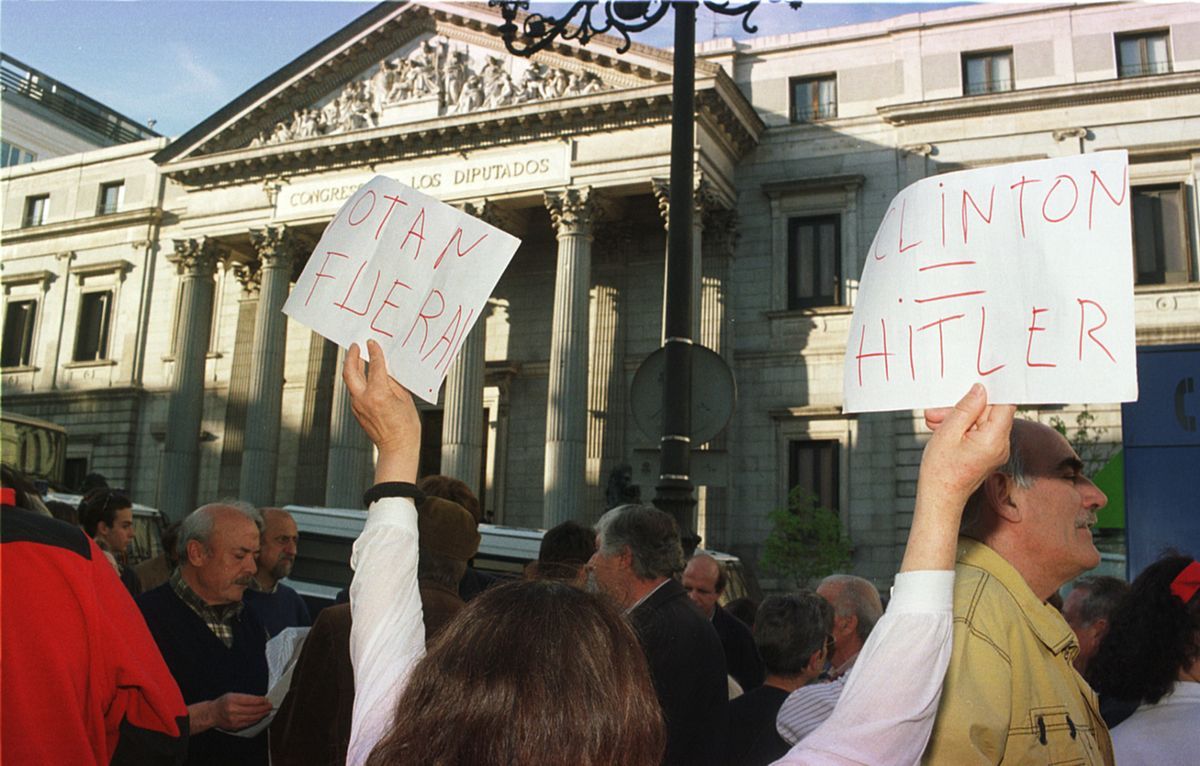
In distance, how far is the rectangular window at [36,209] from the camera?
121ft

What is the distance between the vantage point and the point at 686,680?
3.85 metres

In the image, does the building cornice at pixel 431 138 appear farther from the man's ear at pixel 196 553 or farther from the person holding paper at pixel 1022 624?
the person holding paper at pixel 1022 624

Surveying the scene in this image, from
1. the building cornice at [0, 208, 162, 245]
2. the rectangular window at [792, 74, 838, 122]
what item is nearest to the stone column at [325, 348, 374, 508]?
the building cornice at [0, 208, 162, 245]

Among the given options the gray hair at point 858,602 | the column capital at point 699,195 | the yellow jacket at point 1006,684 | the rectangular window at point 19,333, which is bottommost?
the gray hair at point 858,602

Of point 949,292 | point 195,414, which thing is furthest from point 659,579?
→ point 195,414

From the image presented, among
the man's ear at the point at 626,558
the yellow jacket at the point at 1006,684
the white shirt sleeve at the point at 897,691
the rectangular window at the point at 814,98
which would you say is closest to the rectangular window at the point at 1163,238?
the rectangular window at the point at 814,98

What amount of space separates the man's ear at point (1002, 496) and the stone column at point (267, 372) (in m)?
25.1

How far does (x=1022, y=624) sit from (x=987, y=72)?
25.2 m

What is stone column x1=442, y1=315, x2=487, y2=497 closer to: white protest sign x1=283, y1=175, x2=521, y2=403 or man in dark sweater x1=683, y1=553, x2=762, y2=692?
man in dark sweater x1=683, y1=553, x2=762, y2=692

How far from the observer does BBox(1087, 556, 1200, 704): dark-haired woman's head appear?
3248 mm

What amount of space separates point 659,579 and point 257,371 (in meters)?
24.6

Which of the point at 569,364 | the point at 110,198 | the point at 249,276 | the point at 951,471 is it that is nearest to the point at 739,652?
the point at 951,471

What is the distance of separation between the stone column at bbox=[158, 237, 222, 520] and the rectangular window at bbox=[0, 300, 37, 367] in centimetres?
856

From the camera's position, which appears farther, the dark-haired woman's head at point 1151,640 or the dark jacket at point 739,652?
the dark jacket at point 739,652
